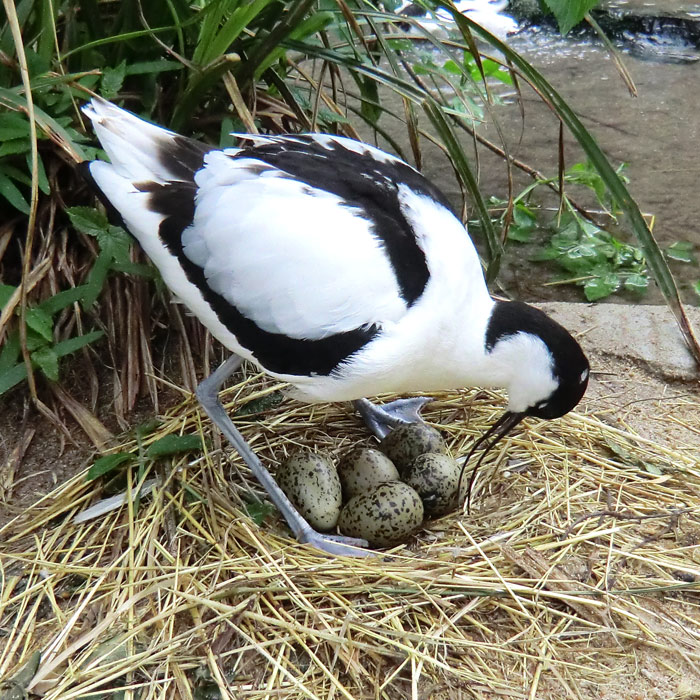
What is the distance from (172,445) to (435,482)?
77 cm

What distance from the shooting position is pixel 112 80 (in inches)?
95.7

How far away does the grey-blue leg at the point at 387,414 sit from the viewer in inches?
108

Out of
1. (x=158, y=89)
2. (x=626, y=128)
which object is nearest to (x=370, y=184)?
(x=158, y=89)

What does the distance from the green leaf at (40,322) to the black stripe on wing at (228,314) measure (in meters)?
0.48

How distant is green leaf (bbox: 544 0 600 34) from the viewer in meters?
1.97

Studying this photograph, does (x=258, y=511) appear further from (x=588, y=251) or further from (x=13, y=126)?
(x=588, y=251)

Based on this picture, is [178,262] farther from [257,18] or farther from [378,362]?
[257,18]

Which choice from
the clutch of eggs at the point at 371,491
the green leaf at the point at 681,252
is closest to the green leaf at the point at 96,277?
the clutch of eggs at the point at 371,491

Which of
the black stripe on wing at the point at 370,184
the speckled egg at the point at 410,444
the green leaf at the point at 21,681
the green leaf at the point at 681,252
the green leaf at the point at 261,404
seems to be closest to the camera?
the green leaf at the point at 21,681

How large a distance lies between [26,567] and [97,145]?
49.3 inches

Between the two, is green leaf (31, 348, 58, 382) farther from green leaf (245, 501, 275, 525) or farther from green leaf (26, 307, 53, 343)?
green leaf (245, 501, 275, 525)

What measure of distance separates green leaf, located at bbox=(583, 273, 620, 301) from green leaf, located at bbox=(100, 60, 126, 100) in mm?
2064

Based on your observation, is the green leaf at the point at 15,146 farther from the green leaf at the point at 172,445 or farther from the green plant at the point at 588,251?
the green plant at the point at 588,251

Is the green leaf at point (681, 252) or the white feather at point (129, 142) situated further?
the green leaf at point (681, 252)
